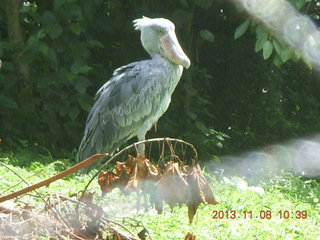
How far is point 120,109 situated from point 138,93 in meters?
0.19

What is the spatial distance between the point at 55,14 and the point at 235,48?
2.34 metres

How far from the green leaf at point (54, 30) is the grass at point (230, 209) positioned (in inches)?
43.6

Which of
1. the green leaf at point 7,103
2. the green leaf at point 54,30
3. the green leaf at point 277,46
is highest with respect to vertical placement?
the green leaf at point 277,46

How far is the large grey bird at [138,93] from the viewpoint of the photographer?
5.36m

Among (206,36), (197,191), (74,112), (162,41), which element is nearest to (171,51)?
(162,41)

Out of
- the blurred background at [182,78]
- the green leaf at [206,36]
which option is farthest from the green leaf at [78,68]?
the green leaf at [206,36]

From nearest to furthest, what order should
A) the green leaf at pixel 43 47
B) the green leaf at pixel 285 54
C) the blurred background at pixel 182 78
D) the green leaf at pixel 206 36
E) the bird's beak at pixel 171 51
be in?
the bird's beak at pixel 171 51 < the green leaf at pixel 285 54 < the green leaf at pixel 43 47 < the blurred background at pixel 182 78 < the green leaf at pixel 206 36

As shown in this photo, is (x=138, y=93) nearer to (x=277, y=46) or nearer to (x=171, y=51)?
(x=171, y=51)

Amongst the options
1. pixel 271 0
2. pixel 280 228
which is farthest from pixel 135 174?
pixel 271 0

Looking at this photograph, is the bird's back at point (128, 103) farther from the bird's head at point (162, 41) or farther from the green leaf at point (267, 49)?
the green leaf at point (267, 49)

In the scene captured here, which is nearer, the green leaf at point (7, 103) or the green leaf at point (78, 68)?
the green leaf at point (78, 68)

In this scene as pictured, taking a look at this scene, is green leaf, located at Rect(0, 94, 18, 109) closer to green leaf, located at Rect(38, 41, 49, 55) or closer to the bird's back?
green leaf, located at Rect(38, 41, 49, 55)

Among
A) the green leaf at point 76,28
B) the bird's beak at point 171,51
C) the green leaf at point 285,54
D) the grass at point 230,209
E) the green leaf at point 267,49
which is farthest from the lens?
the green leaf at point 76,28

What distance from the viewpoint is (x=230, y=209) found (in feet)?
14.8
